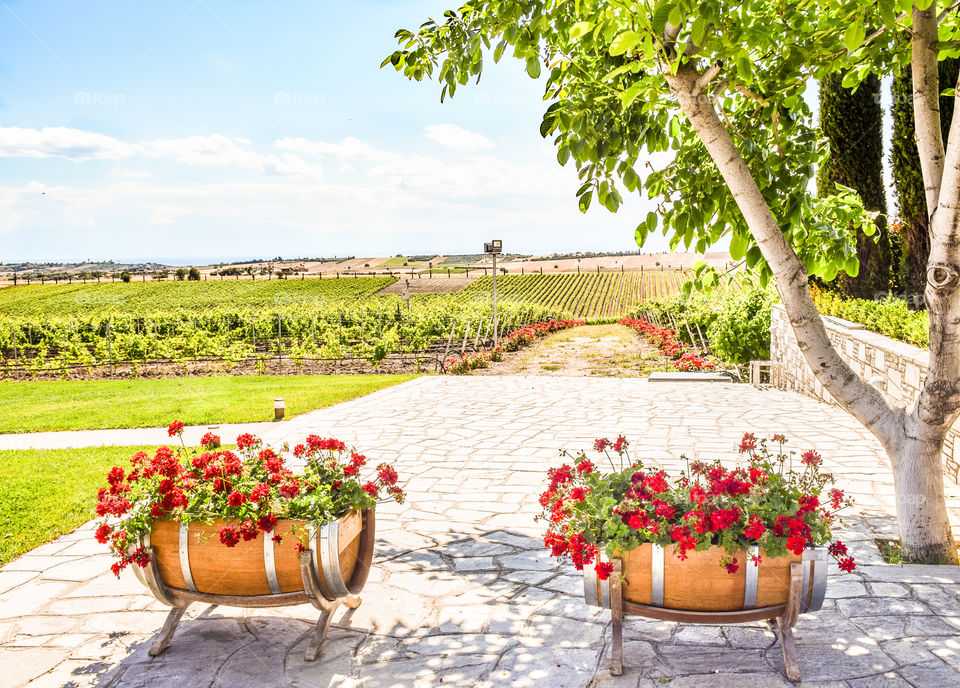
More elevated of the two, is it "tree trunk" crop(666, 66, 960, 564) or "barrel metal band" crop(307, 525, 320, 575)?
"tree trunk" crop(666, 66, 960, 564)

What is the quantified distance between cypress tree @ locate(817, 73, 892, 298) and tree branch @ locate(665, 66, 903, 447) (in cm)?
946

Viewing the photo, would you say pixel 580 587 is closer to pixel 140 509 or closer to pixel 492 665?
pixel 492 665

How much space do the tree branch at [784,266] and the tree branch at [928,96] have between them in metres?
0.83

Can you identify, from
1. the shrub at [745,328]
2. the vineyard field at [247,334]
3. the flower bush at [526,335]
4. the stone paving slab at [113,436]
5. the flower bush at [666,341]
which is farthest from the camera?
the flower bush at [526,335]

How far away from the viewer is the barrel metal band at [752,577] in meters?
2.72

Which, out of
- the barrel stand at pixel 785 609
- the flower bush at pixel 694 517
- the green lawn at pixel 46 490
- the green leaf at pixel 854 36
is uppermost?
the green leaf at pixel 854 36

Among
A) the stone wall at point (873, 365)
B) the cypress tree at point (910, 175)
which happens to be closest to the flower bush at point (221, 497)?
the stone wall at point (873, 365)

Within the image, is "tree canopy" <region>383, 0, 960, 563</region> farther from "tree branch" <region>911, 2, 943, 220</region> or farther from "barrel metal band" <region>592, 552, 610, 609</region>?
"barrel metal band" <region>592, 552, 610, 609</region>

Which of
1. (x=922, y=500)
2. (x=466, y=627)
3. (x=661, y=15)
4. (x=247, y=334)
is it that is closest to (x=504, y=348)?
(x=247, y=334)

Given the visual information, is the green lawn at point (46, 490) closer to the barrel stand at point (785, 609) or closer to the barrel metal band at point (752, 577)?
the barrel stand at point (785, 609)

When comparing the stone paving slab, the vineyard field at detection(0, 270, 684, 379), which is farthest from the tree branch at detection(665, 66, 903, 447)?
the vineyard field at detection(0, 270, 684, 379)

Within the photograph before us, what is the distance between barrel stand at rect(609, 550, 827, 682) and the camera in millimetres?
2750

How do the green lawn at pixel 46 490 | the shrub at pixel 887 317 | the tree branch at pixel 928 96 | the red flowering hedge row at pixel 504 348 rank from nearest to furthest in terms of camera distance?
the tree branch at pixel 928 96, the green lawn at pixel 46 490, the shrub at pixel 887 317, the red flowering hedge row at pixel 504 348

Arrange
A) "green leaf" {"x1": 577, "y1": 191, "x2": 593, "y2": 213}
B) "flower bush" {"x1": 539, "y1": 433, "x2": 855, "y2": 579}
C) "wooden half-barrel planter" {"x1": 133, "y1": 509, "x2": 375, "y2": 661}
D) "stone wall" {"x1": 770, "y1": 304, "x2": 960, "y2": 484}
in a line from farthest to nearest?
1. "stone wall" {"x1": 770, "y1": 304, "x2": 960, "y2": 484}
2. "green leaf" {"x1": 577, "y1": 191, "x2": 593, "y2": 213}
3. "wooden half-barrel planter" {"x1": 133, "y1": 509, "x2": 375, "y2": 661}
4. "flower bush" {"x1": 539, "y1": 433, "x2": 855, "y2": 579}
